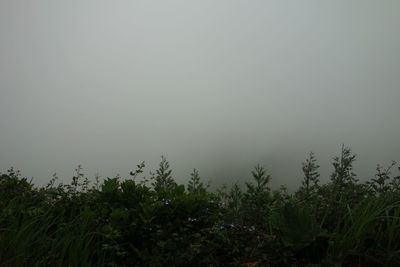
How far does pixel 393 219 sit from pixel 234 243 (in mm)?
1127

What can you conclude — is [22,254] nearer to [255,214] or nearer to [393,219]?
[255,214]

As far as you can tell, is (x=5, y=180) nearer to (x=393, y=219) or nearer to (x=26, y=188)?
(x=26, y=188)

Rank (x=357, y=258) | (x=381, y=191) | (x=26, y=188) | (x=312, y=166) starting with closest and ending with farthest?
(x=357, y=258) → (x=381, y=191) → (x=312, y=166) → (x=26, y=188)

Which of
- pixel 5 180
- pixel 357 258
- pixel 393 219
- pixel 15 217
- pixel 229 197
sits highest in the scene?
pixel 5 180

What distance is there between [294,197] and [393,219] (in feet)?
3.16

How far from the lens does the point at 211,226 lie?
3.91 metres

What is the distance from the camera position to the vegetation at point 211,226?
3.43m

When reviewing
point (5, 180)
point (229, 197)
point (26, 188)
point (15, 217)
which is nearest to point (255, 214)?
point (229, 197)

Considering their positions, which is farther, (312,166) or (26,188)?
(26,188)

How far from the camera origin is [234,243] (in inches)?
141

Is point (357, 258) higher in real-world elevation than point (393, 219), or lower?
lower

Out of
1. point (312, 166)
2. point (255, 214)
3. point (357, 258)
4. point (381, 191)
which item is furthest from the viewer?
point (312, 166)

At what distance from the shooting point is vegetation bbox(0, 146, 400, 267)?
3.43 m

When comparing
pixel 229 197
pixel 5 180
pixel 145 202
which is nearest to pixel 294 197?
pixel 229 197
